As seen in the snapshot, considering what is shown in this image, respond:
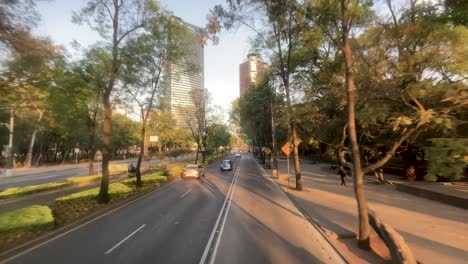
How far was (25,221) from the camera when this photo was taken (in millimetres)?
12234

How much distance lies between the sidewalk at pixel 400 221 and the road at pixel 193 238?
74 cm

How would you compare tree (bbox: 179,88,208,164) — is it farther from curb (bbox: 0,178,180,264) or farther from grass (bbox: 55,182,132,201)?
curb (bbox: 0,178,180,264)

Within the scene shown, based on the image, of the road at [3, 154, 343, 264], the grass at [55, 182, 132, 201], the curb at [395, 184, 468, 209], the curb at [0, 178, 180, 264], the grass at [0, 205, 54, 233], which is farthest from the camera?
the grass at [55, 182, 132, 201]

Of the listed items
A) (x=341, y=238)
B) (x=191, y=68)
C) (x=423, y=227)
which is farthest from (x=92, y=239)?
(x=191, y=68)

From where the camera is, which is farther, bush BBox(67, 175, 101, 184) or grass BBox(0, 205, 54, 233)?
bush BBox(67, 175, 101, 184)

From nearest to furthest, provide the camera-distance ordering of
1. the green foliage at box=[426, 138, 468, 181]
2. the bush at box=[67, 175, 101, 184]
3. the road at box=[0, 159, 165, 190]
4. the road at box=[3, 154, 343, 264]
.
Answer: the green foliage at box=[426, 138, 468, 181], the road at box=[3, 154, 343, 264], the bush at box=[67, 175, 101, 184], the road at box=[0, 159, 165, 190]

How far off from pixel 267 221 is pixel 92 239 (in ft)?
20.5

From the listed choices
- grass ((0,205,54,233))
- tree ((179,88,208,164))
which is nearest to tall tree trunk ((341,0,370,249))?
grass ((0,205,54,233))

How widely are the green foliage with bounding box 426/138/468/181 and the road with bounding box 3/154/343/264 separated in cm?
456

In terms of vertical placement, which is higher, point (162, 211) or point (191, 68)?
point (191, 68)

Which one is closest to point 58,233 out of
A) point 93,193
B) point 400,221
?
point 93,193

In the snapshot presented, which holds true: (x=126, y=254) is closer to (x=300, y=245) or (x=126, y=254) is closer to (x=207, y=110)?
(x=300, y=245)

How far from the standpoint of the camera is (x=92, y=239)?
11219mm

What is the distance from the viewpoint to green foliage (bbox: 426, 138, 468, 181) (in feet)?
15.7
